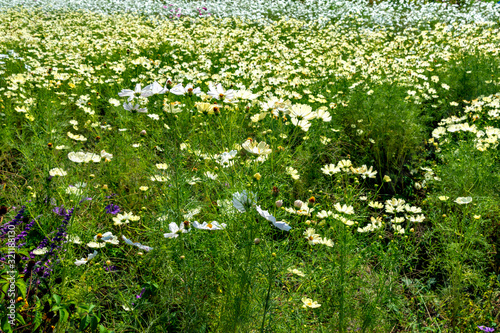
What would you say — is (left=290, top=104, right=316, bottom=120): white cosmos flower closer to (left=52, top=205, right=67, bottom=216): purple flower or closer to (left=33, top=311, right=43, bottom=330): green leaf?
(left=33, top=311, right=43, bottom=330): green leaf

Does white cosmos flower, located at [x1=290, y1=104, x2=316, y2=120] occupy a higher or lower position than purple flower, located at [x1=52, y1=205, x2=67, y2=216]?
higher

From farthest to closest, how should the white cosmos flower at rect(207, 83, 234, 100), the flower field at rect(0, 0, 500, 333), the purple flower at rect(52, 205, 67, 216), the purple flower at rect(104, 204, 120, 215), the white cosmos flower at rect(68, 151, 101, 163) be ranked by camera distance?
1. the purple flower at rect(104, 204, 120, 215)
2. the purple flower at rect(52, 205, 67, 216)
3. the white cosmos flower at rect(68, 151, 101, 163)
4. the white cosmos flower at rect(207, 83, 234, 100)
5. the flower field at rect(0, 0, 500, 333)

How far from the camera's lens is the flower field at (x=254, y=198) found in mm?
1496

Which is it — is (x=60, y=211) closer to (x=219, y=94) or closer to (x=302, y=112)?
(x=219, y=94)

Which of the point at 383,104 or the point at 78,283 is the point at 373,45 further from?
the point at 78,283

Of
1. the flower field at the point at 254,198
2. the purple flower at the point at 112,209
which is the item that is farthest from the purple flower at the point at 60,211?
the purple flower at the point at 112,209

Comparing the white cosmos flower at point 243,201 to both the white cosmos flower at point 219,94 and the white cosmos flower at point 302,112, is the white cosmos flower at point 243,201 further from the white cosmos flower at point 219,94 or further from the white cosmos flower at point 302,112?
the white cosmos flower at point 219,94

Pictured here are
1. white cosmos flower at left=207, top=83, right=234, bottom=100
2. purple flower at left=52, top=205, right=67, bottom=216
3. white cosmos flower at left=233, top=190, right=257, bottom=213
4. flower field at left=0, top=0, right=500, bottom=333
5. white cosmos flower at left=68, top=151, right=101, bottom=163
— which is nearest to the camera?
white cosmos flower at left=233, top=190, right=257, bottom=213

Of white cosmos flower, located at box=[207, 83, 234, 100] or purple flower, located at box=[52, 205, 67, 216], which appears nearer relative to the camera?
white cosmos flower, located at box=[207, 83, 234, 100]

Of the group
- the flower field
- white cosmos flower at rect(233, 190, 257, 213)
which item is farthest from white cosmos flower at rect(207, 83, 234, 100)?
white cosmos flower at rect(233, 190, 257, 213)

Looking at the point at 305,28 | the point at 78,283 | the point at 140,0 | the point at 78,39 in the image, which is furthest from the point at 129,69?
the point at 140,0

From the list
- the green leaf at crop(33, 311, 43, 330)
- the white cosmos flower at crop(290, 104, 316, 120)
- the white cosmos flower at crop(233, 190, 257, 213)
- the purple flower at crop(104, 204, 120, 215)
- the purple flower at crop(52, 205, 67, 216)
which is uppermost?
the white cosmos flower at crop(290, 104, 316, 120)

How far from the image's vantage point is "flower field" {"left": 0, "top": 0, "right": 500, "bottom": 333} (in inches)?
58.9

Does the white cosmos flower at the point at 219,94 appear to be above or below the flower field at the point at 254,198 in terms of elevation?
above
